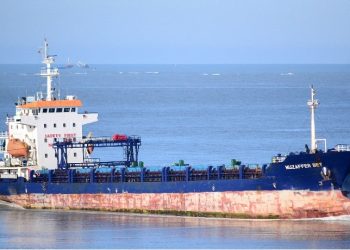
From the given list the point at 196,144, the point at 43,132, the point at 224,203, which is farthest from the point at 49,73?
the point at 196,144

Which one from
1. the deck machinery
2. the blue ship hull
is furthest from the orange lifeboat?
the blue ship hull

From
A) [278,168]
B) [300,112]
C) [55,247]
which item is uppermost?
[300,112]

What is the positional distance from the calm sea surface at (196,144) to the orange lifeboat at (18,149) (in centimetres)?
230

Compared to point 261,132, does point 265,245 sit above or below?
below

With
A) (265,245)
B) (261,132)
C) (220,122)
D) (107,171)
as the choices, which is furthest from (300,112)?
(265,245)

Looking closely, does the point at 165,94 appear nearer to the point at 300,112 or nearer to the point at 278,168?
the point at 300,112

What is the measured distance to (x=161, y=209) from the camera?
47.2 m

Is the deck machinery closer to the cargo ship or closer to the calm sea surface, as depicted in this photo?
the cargo ship

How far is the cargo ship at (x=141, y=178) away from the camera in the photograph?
143 ft

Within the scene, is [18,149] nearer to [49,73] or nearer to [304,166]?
[49,73]

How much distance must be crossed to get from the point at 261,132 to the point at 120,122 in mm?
16181

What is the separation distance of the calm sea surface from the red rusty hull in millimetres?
512

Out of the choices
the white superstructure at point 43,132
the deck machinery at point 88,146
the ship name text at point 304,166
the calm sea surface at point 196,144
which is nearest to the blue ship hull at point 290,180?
the ship name text at point 304,166

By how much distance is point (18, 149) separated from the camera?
52.2 meters
